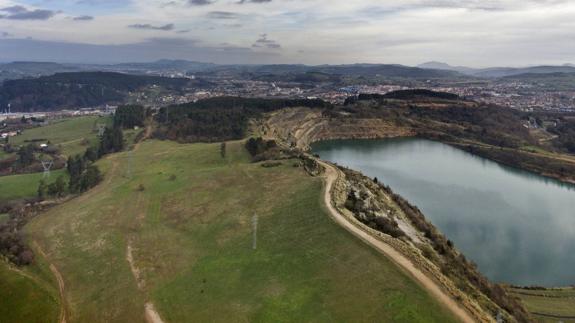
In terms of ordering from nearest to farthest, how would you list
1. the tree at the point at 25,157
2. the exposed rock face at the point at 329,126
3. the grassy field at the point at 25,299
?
the grassy field at the point at 25,299 → the tree at the point at 25,157 → the exposed rock face at the point at 329,126

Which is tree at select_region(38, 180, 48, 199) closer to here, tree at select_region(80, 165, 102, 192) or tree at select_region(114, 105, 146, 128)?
tree at select_region(80, 165, 102, 192)

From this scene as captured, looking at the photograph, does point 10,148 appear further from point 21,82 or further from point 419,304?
point 21,82

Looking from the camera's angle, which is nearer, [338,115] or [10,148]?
[10,148]

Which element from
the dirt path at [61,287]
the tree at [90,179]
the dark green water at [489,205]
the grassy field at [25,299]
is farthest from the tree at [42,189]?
the dark green water at [489,205]

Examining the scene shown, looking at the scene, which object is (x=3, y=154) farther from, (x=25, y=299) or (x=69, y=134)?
(x=25, y=299)

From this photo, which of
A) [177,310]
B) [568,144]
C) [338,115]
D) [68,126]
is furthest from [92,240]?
[568,144]

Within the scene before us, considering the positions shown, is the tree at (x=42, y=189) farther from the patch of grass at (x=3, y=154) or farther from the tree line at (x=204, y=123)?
the tree line at (x=204, y=123)
